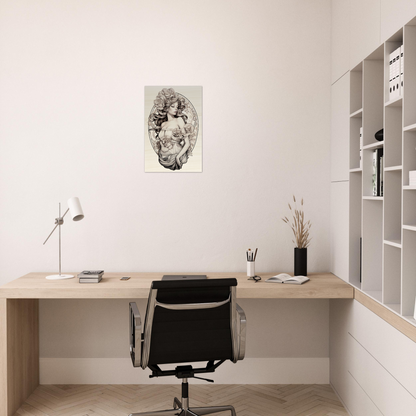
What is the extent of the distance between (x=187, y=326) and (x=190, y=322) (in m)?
0.03

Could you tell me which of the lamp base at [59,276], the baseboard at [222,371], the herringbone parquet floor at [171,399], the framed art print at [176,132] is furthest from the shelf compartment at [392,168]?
the lamp base at [59,276]

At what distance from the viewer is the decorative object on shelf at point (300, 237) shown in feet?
10.0

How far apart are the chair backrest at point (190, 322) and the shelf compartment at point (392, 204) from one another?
88 cm

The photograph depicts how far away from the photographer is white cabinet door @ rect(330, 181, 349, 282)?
114 inches

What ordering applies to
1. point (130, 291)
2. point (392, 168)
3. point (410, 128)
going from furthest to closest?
point (130, 291) → point (392, 168) → point (410, 128)

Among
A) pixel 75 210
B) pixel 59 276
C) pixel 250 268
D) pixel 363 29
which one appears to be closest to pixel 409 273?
pixel 250 268

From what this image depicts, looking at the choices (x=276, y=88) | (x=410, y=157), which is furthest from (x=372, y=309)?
(x=276, y=88)

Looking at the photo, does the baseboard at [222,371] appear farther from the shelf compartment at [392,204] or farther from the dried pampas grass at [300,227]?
the shelf compartment at [392,204]

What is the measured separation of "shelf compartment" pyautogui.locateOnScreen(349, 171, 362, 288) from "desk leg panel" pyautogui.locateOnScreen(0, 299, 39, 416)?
7.33 feet

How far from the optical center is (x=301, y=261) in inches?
120

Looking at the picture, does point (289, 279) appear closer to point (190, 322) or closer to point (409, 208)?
point (190, 322)

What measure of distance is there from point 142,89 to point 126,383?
7.37ft

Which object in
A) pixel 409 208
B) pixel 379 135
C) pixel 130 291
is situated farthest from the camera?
pixel 130 291

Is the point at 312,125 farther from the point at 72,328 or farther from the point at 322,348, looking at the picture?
the point at 72,328
